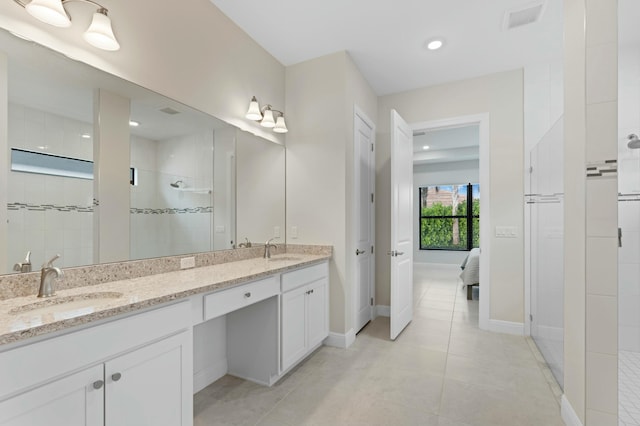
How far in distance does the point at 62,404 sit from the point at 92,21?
1646mm

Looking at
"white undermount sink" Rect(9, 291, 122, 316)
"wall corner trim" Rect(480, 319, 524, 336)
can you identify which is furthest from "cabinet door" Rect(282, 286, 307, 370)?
"wall corner trim" Rect(480, 319, 524, 336)

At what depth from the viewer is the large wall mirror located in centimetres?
133

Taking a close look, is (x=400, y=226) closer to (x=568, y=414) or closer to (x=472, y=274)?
(x=568, y=414)

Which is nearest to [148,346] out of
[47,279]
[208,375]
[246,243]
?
[47,279]

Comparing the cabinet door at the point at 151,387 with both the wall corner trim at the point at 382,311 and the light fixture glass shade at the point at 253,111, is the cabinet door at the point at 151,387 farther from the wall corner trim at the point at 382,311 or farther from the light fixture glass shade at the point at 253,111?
the wall corner trim at the point at 382,311

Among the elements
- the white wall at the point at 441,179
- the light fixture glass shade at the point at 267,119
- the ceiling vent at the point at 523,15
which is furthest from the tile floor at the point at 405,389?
the white wall at the point at 441,179

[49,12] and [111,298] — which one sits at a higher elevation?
[49,12]

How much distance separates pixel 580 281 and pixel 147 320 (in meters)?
2.12

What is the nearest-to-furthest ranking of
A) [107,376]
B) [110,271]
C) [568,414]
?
[107,376]
[110,271]
[568,414]

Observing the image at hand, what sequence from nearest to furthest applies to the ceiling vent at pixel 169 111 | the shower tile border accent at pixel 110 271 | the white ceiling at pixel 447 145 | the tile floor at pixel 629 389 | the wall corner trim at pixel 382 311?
the shower tile border accent at pixel 110 271 → the tile floor at pixel 629 389 → the ceiling vent at pixel 169 111 → the wall corner trim at pixel 382 311 → the white ceiling at pixel 447 145

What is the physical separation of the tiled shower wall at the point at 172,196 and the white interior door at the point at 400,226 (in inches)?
67.2

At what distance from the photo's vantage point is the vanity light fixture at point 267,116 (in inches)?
102

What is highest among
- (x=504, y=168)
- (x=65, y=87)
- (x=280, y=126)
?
(x=280, y=126)

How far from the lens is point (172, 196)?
6.72ft
